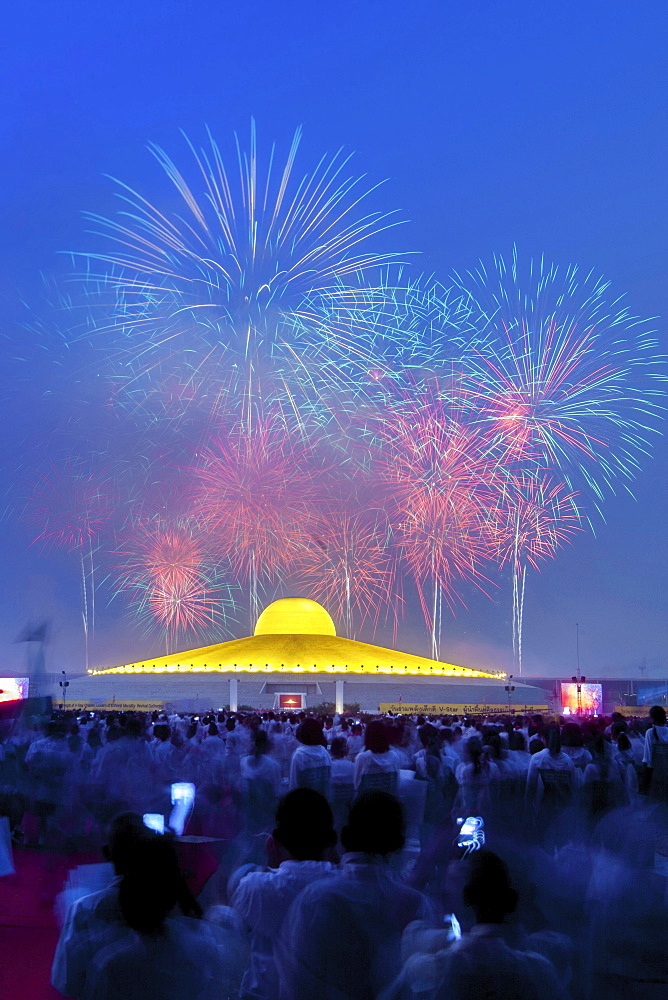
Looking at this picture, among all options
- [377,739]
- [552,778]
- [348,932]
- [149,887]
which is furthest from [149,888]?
[552,778]

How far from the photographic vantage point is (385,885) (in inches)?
168

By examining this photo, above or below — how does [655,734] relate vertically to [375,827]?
below

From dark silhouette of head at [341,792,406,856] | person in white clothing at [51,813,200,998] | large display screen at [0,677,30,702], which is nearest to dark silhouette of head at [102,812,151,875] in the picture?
person in white clothing at [51,813,200,998]

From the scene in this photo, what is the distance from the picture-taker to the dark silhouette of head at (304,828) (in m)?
4.60

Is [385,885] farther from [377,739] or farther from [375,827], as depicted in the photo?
[377,739]

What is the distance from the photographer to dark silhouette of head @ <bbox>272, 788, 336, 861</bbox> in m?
4.60

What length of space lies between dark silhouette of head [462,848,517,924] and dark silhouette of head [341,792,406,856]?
86 cm

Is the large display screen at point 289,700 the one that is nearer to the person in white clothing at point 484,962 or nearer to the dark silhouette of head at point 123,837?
the dark silhouette of head at point 123,837

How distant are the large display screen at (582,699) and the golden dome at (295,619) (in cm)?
2287

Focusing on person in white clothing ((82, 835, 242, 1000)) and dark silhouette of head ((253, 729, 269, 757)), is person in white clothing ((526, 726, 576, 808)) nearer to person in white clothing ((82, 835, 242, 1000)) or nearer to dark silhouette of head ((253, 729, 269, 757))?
dark silhouette of head ((253, 729, 269, 757))

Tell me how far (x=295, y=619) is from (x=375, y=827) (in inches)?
2250

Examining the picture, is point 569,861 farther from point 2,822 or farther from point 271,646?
point 271,646

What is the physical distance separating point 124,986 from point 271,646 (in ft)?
155

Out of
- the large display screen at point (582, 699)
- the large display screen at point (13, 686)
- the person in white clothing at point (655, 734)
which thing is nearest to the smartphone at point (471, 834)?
the person in white clothing at point (655, 734)
